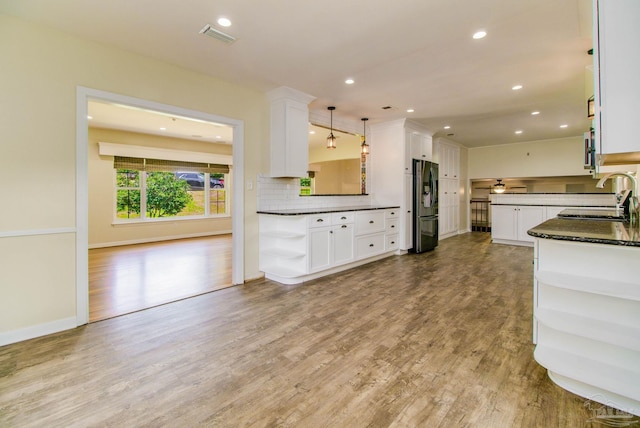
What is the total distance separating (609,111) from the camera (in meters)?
1.38

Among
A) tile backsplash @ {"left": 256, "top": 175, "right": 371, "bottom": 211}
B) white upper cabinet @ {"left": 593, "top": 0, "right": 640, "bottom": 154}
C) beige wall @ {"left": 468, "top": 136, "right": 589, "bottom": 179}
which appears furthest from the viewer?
beige wall @ {"left": 468, "top": 136, "right": 589, "bottom": 179}

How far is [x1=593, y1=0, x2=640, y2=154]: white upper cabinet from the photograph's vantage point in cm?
133

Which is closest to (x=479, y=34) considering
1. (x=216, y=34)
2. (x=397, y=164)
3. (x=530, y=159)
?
(x=216, y=34)

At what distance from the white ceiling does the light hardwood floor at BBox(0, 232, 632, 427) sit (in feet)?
8.33

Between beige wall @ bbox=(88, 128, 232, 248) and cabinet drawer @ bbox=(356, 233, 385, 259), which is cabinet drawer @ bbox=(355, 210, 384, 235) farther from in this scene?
beige wall @ bbox=(88, 128, 232, 248)

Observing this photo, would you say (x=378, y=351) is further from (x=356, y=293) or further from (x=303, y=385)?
(x=356, y=293)

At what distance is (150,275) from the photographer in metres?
4.11

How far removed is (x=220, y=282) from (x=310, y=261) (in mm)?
1225

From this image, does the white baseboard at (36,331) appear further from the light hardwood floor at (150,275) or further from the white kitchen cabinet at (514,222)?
the white kitchen cabinet at (514,222)

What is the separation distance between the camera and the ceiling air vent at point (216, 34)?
2.41 metres

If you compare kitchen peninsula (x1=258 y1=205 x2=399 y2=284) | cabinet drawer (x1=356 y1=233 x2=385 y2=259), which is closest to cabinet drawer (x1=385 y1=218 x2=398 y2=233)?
cabinet drawer (x1=356 y1=233 x2=385 y2=259)

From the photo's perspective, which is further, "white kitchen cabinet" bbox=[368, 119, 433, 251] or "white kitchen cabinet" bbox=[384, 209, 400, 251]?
"white kitchen cabinet" bbox=[368, 119, 433, 251]

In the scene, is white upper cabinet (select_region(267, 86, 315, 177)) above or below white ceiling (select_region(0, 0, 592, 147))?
below

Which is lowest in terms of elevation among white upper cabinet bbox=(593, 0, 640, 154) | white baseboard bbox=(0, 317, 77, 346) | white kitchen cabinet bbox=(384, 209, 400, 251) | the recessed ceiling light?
white baseboard bbox=(0, 317, 77, 346)
